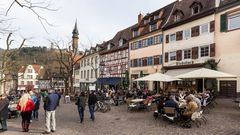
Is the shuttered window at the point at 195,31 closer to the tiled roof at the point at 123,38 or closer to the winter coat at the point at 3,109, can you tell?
the tiled roof at the point at 123,38

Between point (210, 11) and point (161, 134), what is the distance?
757 inches

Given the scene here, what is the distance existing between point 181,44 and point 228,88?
328 inches

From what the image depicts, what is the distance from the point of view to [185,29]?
3062 cm

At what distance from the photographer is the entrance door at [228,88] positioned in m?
24.1

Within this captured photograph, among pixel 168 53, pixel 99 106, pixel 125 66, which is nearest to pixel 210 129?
pixel 99 106

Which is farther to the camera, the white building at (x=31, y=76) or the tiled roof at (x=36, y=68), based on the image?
the tiled roof at (x=36, y=68)

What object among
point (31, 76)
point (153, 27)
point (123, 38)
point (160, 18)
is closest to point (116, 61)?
point (123, 38)

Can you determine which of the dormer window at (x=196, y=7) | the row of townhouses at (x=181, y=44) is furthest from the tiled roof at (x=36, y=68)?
the dormer window at (x=196, y=7)

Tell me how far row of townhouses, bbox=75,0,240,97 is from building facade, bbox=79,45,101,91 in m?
5.61

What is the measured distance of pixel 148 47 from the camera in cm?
3822

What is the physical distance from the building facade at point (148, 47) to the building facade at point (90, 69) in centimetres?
1343

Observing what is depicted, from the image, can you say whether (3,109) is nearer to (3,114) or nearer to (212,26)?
(3,114)

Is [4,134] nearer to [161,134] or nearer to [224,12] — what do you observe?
[161,134]

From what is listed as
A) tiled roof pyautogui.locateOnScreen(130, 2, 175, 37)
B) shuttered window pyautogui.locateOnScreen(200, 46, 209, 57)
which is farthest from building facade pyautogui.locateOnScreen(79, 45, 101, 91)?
shuttered window pyautogui.locateOnScreen(200, 46, 209, 57)
